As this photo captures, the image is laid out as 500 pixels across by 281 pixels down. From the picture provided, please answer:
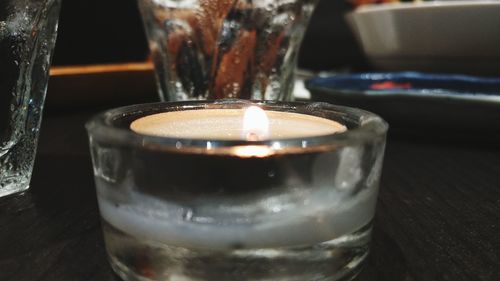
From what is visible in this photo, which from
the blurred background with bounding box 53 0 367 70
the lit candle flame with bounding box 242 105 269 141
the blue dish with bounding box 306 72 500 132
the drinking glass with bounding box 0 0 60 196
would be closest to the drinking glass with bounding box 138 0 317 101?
the blue dish with bounding box 306 72 500 132

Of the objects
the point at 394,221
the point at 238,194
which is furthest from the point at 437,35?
the point at 238,194

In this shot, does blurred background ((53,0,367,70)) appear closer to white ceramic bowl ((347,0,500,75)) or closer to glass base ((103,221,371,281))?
white ceramic bowl ((347,0,500,75))

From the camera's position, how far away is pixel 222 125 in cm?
35

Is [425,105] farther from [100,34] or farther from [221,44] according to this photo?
[100,34]

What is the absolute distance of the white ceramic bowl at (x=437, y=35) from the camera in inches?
34.2

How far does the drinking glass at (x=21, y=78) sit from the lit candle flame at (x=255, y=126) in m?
0.19

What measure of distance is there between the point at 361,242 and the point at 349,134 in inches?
2.4

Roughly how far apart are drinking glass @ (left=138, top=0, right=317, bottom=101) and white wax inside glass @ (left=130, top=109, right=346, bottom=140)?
0.28 m

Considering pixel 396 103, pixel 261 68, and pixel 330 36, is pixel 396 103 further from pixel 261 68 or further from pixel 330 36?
pixel 330 36

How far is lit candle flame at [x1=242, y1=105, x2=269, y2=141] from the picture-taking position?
30cm

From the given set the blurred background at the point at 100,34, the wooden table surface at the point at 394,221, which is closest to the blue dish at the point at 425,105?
the wooden table surface at the point at 394,221

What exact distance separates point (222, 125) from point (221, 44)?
0.31 m

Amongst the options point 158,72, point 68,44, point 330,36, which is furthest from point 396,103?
point 330,36

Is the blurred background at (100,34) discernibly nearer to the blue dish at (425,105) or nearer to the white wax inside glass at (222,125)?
the blue dish at (425,105)
